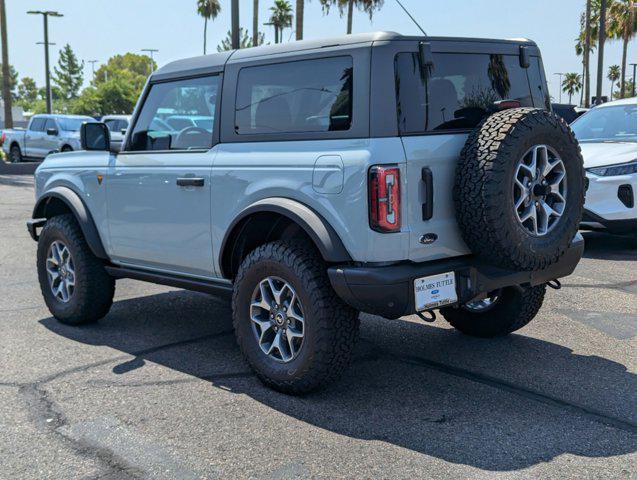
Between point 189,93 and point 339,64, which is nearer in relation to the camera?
point 339,64

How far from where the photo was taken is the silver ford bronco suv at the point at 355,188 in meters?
4.03

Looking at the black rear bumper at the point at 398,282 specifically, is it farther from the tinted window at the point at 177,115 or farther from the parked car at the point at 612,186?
the parked car at the point at 612,186

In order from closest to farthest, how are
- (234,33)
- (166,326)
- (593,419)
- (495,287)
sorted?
(593,419)
(495,287)
(166,326)
(234,33)

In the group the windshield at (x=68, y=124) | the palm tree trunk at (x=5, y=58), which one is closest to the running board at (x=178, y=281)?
the windshield at (x=68, y=124)

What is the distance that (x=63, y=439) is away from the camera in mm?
3871

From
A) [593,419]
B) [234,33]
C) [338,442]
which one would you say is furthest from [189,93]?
[234,33]

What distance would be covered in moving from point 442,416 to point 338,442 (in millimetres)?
637

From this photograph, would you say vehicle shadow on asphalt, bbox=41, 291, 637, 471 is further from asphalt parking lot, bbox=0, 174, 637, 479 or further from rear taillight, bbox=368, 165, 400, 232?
rear taillight, bbox=368, 165, 400, 232

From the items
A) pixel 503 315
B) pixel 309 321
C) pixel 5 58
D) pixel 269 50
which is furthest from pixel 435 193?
pixel 5 58

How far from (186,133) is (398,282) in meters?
2.00

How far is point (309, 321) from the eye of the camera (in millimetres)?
4215

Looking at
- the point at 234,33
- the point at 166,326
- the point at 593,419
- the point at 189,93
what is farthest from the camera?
the point at 234,33

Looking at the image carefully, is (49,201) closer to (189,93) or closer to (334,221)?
(189,93)

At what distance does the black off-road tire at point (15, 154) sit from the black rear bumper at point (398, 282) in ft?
84.7
